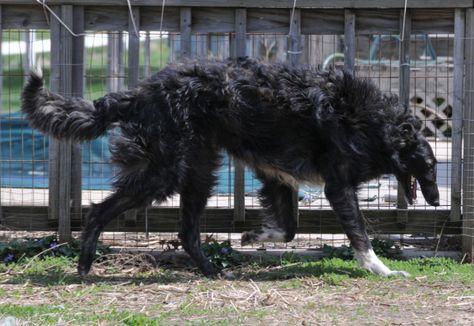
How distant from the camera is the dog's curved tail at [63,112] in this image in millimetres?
6246

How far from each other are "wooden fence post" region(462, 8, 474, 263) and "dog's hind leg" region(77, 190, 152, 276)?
2.88 metres

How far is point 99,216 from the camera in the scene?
6.26 m

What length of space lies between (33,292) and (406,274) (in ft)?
9.75

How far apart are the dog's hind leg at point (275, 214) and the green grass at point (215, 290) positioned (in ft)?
0.77

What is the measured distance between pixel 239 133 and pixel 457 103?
2101 mm

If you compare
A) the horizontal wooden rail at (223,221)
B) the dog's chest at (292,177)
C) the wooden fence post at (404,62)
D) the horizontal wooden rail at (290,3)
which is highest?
the horizontal wooden rail at (290,3)

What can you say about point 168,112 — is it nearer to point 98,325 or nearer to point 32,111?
point 32,111

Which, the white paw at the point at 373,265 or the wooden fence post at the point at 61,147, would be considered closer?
the white paw at the point at 373,265

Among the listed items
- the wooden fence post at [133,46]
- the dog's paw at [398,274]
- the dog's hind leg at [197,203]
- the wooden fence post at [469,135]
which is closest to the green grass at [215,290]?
the dog's paw at [398,274]

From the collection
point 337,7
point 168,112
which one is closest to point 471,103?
point 337,7

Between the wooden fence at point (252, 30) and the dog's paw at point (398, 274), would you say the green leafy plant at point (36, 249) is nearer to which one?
the wooden fence at point (252, 30)

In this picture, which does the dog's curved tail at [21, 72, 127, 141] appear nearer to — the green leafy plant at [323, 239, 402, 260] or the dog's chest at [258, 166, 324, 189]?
the dog's chest at [258, 166, 324, 189]

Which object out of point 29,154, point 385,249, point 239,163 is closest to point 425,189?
point 385,249

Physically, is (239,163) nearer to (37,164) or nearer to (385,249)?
(385,249)
